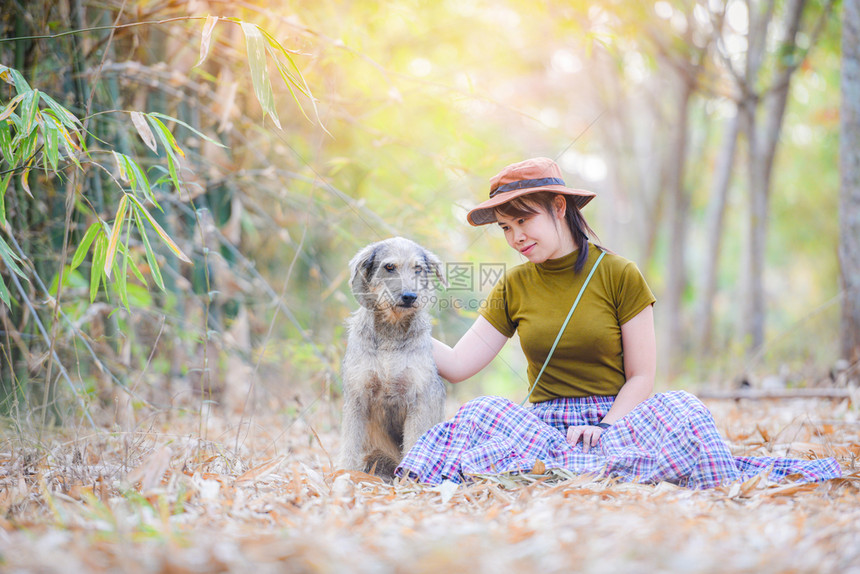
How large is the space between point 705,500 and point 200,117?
4.73 meters

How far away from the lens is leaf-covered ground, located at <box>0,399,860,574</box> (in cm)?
162

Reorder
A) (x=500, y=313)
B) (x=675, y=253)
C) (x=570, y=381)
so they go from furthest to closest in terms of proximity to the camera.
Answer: (x=675, y=253) < (x=500, y=313) < (x=570, y=381)

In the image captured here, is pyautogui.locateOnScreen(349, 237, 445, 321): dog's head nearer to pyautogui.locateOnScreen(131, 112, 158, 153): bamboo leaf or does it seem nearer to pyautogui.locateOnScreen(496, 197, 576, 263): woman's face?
pyautogui.locateOnScreen(496, 197, 576, 263): woman's face

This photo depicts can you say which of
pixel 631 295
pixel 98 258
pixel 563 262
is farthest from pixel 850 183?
pixel 98 258

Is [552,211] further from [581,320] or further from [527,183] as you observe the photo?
[581,320]

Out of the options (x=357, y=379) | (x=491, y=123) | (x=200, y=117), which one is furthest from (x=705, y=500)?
(x=491, y=123)

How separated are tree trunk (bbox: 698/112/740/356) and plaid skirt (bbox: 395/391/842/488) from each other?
24.0ft

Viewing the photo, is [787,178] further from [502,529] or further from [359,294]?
[502,529]

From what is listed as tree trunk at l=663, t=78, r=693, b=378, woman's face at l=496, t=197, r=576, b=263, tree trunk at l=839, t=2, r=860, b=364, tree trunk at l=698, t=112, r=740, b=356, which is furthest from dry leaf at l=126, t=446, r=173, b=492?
tree trunk at l=663, t=78, r=693, b=378

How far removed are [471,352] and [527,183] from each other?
3.18ft

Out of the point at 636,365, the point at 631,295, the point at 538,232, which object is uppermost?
the point at 538,232

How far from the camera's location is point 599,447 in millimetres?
2963

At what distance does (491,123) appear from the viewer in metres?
12.3

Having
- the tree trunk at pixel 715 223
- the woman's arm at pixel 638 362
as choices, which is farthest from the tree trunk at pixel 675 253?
the woman's arm at pixel 638 362
